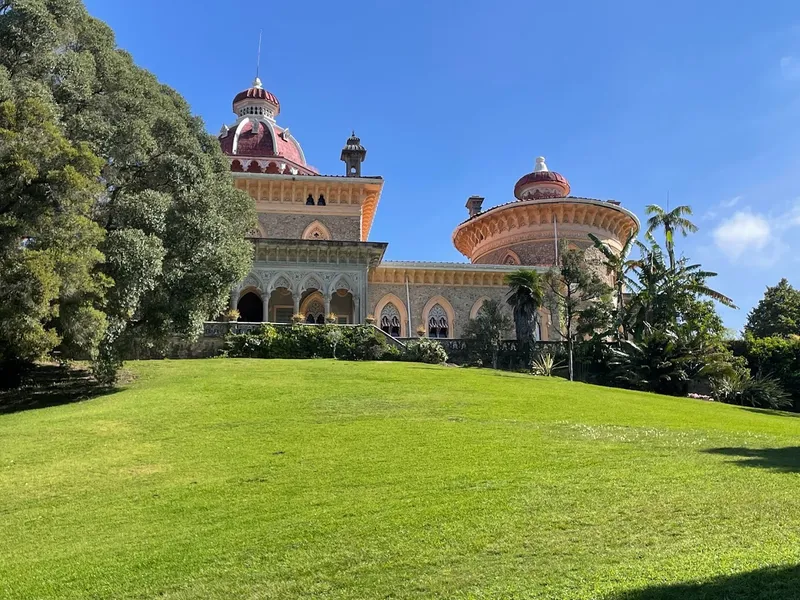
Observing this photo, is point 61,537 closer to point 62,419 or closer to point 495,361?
point 62,419

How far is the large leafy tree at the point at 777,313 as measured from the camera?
44438mm

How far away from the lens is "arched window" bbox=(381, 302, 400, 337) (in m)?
35.1

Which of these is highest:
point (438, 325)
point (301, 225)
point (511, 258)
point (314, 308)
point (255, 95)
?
point (255, 95)

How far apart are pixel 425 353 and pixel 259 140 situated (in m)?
22.0

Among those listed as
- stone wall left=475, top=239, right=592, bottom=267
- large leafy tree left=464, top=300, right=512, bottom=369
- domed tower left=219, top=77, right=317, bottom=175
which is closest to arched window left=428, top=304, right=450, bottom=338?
large leafy tree left=464, top=300, right=512, bottom=369

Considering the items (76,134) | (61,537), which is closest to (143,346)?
(76,134)

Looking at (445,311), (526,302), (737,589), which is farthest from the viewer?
(445,311)

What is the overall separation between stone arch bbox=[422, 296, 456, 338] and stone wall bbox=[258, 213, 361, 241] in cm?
539

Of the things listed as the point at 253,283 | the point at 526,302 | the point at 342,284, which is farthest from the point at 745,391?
the point at 253,283

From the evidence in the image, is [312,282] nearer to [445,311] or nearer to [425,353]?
[445,311]

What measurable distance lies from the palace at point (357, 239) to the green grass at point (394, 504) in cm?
1729

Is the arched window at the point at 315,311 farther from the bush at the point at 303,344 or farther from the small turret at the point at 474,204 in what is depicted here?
the small turret at the point at 474,204

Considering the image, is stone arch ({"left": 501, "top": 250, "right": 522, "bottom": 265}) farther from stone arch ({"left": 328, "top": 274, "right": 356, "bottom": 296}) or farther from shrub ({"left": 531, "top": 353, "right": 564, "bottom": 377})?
shrub ({"left": 531, "top": 353, "right": 564, "bottom": 377})

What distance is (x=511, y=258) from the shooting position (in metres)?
42.2
